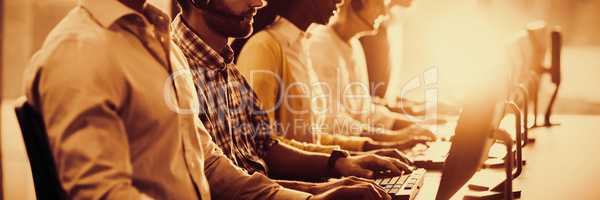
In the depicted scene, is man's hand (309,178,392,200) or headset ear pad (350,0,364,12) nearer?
man's hand (309,178,392,200)

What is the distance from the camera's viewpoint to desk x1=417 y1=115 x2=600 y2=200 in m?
2.13

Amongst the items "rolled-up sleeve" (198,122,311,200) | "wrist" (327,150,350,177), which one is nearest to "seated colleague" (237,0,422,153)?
"wrist" (327,150,350,177)

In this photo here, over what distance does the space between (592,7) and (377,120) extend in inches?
312

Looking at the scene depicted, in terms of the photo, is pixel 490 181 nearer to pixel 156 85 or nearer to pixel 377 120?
pixel 156 85

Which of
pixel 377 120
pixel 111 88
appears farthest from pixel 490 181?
pixel 377 120

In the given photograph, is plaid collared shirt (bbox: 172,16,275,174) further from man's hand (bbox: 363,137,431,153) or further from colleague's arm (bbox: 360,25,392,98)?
colleague's arm (bbox: 360,25,392,98)

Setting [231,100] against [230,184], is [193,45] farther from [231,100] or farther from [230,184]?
[230,184]

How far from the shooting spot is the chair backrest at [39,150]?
4.36 feet

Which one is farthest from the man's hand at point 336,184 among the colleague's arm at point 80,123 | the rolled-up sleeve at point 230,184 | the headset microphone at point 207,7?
the colleague's arm at point 80,123

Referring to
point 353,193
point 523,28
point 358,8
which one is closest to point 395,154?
point 353,193

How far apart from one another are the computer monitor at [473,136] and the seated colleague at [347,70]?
1.65 m

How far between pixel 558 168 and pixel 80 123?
1.74 m

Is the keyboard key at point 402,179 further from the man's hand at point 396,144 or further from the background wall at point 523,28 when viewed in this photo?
the background wall at point 523,28

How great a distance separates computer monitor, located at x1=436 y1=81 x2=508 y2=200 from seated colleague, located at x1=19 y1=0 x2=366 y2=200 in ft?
1.68
